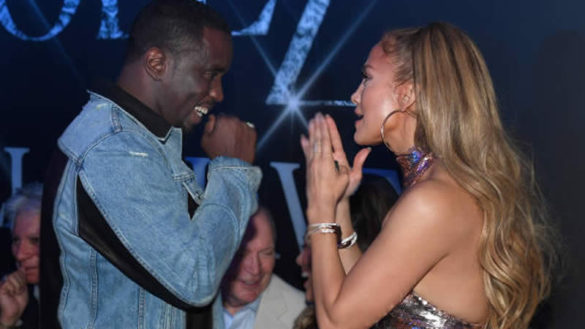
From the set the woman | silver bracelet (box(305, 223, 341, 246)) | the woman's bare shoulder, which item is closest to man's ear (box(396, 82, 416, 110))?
the woman

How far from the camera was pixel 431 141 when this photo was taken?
1.68 m

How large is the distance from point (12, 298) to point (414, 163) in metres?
2.08

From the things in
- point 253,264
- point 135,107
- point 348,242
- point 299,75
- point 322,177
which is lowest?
point 253,264

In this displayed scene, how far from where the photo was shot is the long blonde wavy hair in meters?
1.62

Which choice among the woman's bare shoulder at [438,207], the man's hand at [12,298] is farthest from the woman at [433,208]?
the man's hand at [12,298]

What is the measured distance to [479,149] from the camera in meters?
1.67

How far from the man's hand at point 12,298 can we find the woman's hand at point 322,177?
71.5 inches

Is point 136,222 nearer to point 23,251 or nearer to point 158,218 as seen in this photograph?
point 158,218

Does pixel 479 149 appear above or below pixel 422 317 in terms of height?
above

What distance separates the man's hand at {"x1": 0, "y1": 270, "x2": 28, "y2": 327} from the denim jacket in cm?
154

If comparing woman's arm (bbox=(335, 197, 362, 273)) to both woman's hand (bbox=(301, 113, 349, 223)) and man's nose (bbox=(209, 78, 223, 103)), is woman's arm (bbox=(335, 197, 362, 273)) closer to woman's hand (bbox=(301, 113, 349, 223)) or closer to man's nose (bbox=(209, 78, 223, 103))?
woman's hand (bbox=(301, 113, 349, 223))

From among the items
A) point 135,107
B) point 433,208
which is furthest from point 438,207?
point 135,107

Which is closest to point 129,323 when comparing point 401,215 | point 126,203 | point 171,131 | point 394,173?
point 126,203

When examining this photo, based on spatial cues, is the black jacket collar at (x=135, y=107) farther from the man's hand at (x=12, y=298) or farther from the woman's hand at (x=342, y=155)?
the man's hand at (x=12, y=298)
